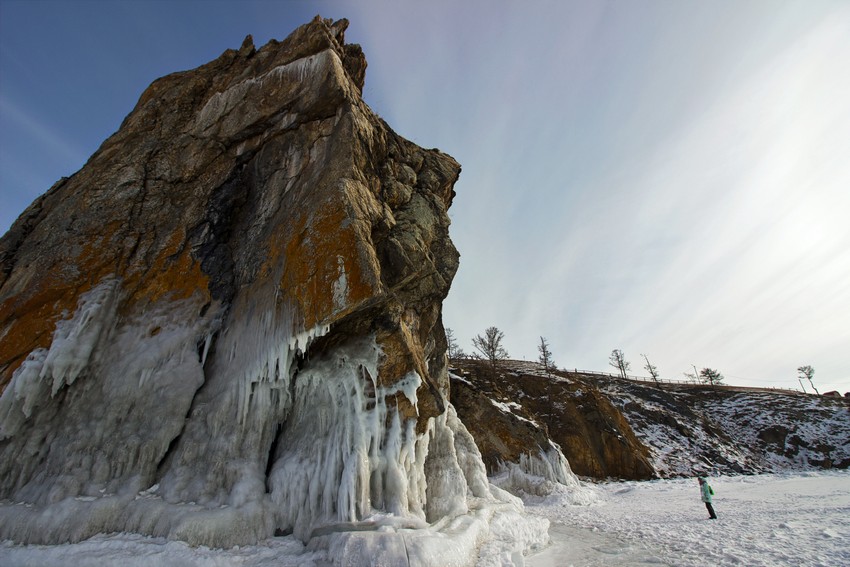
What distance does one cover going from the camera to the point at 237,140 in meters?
13.9

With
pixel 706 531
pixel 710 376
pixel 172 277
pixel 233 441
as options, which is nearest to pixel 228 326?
pixel 172 277

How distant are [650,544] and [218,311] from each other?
1287 centimetres

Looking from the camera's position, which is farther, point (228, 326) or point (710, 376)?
point (710, 376)

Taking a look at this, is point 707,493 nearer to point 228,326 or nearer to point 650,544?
point 650,544

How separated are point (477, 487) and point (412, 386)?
685 centimetres

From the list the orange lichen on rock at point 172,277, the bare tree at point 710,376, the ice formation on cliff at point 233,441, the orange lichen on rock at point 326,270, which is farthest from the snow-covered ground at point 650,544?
the bare tree at point 710,376

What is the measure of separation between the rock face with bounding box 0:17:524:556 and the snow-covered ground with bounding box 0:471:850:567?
63 centimetres

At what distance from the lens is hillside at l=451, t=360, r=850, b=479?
24.0 m

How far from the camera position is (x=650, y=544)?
8.82m

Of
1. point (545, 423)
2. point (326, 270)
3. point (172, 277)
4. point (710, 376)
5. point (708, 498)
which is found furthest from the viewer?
point (710, 376)

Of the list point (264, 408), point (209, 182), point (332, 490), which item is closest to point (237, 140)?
point (209, 182)

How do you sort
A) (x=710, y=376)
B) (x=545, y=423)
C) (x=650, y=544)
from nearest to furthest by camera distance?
(x=650, y=544) → (x=545, y=423) → (x=710, y=376)

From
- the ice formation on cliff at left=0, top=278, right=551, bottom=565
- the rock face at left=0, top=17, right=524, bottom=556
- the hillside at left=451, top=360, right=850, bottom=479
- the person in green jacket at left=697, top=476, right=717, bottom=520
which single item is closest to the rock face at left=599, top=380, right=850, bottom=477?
the hillside at left=451, top=360, right=850, bottom=479

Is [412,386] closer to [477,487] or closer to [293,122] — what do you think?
[477,487]
